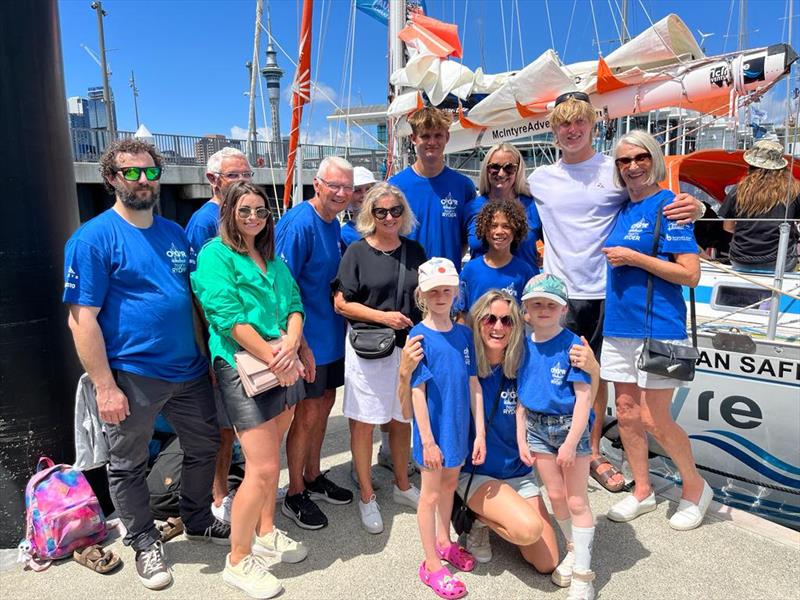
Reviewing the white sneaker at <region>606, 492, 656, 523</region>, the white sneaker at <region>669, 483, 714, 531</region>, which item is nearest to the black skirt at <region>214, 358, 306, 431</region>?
the white sneaker at <region>606, 492, 656, 523</region>

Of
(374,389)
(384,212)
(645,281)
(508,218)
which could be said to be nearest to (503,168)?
(508,218)

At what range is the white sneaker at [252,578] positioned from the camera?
253cm

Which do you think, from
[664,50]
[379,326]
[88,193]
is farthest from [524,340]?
[88,193]

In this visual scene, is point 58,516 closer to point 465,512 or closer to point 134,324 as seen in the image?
point 134,324

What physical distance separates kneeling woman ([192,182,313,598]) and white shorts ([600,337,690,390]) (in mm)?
1684

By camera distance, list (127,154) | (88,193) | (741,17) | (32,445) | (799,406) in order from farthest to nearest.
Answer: (88,193)
(741,17)
(799,406)
(32,445)
(127,154)

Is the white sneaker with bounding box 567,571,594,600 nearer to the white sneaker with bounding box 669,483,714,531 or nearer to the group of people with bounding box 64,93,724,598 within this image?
the group of people with bounding box 64,93,724,598

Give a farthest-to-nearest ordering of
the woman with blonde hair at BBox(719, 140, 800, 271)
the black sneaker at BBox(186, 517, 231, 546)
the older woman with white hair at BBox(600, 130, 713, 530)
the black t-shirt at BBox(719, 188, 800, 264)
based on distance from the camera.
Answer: the black t-shirt at BBox(719, 188, 800, 264), the woman with blonde hair at BBox(719, 140, 800, 271), the black sneaker at BBox(186, 517, 231, 546), the older woman with white hair at BBox(600, 130, 713, 530)

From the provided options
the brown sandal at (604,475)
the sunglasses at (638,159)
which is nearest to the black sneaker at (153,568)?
the brown sandal at (604,475)

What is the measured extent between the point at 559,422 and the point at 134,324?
77.3 inches

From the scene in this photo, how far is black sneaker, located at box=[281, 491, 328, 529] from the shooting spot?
314cm

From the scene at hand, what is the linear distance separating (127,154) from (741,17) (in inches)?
290

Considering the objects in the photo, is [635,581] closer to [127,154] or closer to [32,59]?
[127,154]

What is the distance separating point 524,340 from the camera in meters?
2.71
